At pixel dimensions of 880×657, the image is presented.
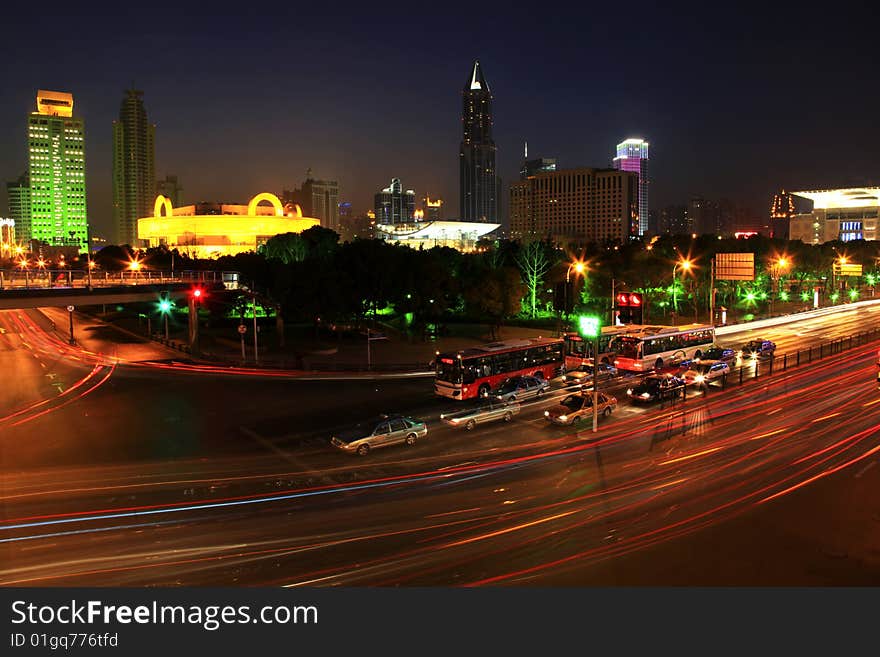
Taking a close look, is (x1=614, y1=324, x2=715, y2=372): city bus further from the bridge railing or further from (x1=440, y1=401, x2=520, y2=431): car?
the bridge railing

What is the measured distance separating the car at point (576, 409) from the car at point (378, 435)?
531cm

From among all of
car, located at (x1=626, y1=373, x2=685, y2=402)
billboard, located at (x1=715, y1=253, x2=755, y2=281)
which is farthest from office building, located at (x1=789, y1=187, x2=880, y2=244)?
car, located at (x1=626, y1=373, x2=685, y2=402)

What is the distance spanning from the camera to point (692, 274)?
2692 inches

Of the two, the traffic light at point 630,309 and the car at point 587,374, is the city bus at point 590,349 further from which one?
the traffic light at point 630,309

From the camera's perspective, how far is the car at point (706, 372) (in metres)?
31.4

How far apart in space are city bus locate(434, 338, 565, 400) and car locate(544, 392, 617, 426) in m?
4.74

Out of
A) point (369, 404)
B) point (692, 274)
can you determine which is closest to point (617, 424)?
point (369, 404)

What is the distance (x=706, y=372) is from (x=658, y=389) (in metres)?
5.56

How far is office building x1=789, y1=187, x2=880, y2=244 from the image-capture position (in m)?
142

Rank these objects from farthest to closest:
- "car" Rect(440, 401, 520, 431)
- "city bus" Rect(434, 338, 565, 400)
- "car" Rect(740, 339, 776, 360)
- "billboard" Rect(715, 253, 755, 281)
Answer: "billboard" Rect(715, 253, 755, 281) → "car" Rect(740, 339, 776, 360) → "city bus" Rect(434, 338, 565, 400) → "car" Rect(440, 401, 520, 431)

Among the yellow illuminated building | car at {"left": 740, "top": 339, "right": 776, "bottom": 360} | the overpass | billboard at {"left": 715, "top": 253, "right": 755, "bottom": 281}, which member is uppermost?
the yellow illuminated building

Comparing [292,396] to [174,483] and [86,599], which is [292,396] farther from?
[86,599]

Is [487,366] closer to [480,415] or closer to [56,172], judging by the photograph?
[480,415]

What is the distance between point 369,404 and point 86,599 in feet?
65.5
